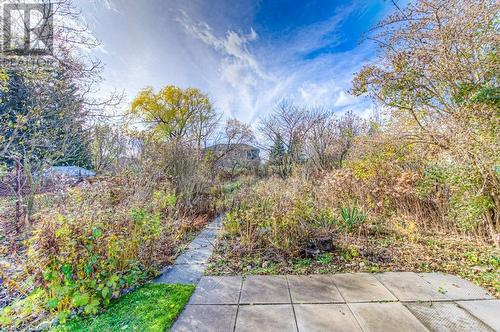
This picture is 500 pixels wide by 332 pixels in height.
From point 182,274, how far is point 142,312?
0.88 m

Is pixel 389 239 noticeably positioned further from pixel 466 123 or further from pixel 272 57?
pixel 272 57

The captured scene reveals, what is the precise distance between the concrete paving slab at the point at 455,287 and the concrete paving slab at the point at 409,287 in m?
0.10

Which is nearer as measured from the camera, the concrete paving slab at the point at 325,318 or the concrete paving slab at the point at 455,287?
the concrete paving slab at the point at 325,318

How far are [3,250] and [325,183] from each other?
6.73 metres

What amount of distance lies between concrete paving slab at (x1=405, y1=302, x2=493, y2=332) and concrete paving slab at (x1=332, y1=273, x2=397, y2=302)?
26 centimetres

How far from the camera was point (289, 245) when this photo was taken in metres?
Result: 3.55

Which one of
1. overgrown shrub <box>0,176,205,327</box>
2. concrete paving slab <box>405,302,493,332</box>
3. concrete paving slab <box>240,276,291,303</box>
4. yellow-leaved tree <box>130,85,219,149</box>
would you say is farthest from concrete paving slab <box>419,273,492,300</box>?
yellow-leaved tree <box>130,85,219,149</box>

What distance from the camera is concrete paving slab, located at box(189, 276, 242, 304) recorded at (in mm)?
2469

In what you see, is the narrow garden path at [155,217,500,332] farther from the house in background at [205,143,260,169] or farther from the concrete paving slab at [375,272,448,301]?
the house in background at [205,143,260,169]

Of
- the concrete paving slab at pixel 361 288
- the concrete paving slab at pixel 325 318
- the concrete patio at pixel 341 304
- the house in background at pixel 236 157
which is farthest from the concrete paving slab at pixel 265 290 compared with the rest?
the house in background at pixel 236 157

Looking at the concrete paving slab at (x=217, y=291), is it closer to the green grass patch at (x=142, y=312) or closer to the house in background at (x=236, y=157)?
the green grass patch at (x=142, y=312)

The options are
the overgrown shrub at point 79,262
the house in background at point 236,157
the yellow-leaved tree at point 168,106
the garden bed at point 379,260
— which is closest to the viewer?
the overgrown shrub at point 79,262

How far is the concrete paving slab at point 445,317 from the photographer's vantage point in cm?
198

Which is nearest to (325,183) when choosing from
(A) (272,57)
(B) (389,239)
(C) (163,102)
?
(B) (389,239)
